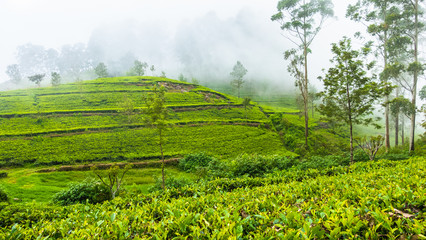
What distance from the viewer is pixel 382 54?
2030 centimetres

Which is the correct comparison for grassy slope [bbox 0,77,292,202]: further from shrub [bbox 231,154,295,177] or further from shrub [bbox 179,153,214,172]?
shrub [bbox 231,154,295,177]

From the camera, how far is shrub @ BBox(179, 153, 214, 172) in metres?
21.6

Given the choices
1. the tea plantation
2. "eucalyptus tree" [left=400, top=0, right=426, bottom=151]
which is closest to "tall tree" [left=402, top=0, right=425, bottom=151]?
"eucalyptus tree" [left=400, top=0, right=426, bottom=151]

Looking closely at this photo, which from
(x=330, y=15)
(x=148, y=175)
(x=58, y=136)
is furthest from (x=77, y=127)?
(x=330, y=15)

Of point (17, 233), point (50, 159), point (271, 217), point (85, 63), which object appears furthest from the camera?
point (85, 63)

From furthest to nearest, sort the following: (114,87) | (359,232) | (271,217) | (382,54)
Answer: (114,87) < (382,54) < (271,217) < (359,232)

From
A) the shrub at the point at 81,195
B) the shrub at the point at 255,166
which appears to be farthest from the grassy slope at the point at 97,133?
the shrub at the point at 255,166

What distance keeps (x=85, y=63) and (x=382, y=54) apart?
155 m

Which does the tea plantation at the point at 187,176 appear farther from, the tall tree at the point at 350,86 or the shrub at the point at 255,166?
the tall tree at the point at 350,86

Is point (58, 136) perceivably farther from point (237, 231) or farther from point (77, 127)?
point (237, 231)

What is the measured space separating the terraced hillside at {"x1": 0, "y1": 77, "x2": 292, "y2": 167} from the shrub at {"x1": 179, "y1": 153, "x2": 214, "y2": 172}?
7.55 feet

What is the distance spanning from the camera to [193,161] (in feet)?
73.9

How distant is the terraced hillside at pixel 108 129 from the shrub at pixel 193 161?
7.55ft

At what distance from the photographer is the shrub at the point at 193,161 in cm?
2158
